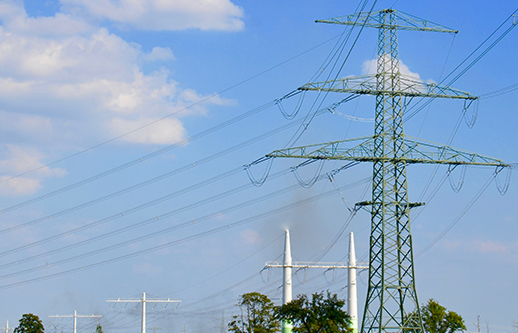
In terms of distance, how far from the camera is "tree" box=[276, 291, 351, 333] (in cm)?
7431

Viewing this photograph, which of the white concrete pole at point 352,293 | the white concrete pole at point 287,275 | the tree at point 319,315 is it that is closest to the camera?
the tree at point 319,315

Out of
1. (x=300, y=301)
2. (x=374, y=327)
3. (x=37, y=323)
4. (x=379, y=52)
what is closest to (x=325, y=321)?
(x=300, y=301)

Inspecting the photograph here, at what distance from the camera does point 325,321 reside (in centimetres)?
7419

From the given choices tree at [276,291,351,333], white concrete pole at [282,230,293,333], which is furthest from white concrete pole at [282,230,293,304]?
tree at [276,291,351,333]

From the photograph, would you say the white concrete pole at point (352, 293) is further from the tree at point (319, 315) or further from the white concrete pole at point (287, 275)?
the tree at point (319, 315)

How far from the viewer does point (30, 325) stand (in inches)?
5384

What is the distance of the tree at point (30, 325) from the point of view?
136 metres

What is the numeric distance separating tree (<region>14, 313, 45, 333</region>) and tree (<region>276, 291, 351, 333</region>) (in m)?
75.4

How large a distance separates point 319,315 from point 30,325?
79.9m

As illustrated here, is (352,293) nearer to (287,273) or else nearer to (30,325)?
(287,273)

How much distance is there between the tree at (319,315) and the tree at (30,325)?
75.4 m

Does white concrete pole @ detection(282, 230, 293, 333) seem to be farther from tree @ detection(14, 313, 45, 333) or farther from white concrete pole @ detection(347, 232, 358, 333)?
tree @ detection(14, 313, 45, 333)

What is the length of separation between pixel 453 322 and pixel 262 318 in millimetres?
24885

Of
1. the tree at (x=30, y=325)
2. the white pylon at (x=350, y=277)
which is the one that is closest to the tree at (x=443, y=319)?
the white pylon at (x=350, y=277)
